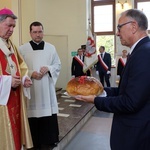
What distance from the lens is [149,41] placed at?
1.32m

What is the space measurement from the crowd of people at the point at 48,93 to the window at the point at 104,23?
6.16m

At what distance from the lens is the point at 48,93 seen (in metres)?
2.73

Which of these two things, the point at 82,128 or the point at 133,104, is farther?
the point at 82,128

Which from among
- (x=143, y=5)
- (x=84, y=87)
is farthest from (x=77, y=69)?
(x=84, y=87)

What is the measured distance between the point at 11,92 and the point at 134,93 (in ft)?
3.77

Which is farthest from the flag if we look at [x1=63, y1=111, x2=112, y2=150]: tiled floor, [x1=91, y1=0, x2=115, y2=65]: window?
[x1=91, y1=0, x2=115, y2=65]: window

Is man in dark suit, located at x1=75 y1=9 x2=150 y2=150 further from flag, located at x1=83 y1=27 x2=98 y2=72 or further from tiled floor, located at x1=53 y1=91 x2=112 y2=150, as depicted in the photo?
flag, located at x1=83 y1=27 x2=98 y2=72

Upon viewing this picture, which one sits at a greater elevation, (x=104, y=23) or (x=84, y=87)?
(x=104, y=23)

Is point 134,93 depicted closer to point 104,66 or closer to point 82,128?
point 82,128

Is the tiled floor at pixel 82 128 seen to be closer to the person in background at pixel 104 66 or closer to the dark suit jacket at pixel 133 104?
the dark suit jacket at pixel 133 104

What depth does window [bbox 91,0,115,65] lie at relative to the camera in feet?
28.4

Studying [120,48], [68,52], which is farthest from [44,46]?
[120,48]

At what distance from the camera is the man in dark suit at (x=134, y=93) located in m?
1.21

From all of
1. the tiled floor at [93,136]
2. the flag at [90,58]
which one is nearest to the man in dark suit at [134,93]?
the tiled floor at [93,136]
